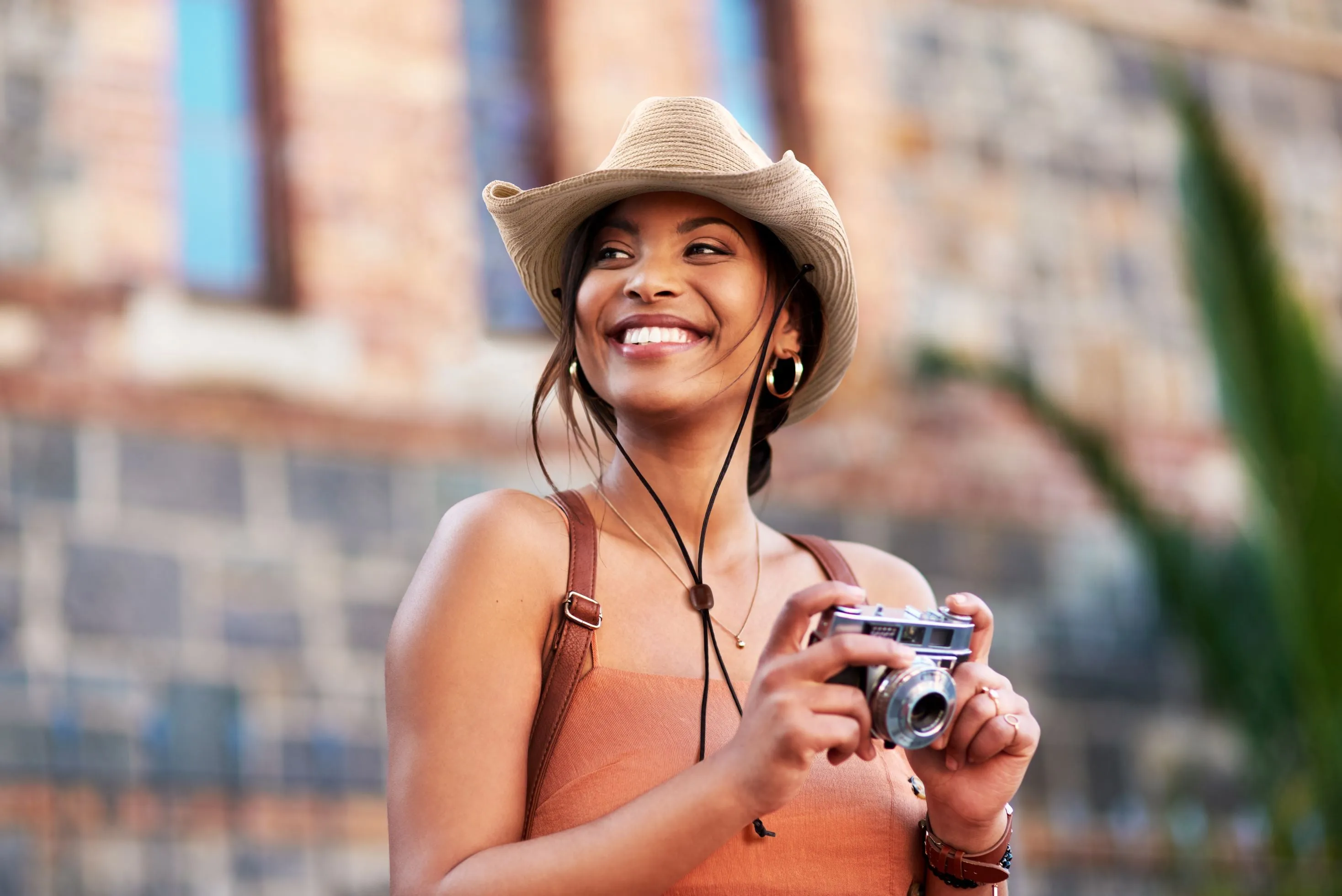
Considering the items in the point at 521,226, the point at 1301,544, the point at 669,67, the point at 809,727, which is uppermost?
the point at 669,67

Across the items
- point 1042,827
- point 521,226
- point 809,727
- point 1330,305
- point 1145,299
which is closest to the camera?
point 809,727

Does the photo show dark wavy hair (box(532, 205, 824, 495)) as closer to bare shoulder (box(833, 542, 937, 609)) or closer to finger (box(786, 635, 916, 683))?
bare shoulder (box(833, 542, 937, 609))

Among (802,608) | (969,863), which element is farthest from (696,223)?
(969,863)

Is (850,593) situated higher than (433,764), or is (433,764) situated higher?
(850,593)

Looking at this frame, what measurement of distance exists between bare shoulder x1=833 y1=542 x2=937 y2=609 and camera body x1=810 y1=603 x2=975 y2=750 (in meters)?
0.54

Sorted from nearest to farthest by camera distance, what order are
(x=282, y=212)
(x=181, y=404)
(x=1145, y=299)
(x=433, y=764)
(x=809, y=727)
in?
(x=809, y=727) → (x=433, y=764) → (x=181, y=404) → (x=282, y=212) → (x=1145, y=299)

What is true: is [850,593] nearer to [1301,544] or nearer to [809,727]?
[809,727]

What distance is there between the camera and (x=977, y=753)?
88.7 inches

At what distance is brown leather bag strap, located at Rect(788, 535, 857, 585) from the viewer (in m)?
2.69

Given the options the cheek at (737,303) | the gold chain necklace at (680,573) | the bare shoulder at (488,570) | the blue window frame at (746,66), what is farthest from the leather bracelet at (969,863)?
the blue window frame at (746,66)

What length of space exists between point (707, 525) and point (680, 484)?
7 cm

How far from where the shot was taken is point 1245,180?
739cm

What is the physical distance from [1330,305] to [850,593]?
8.49 metres

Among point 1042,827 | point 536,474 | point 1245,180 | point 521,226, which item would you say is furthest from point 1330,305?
point 521,226
